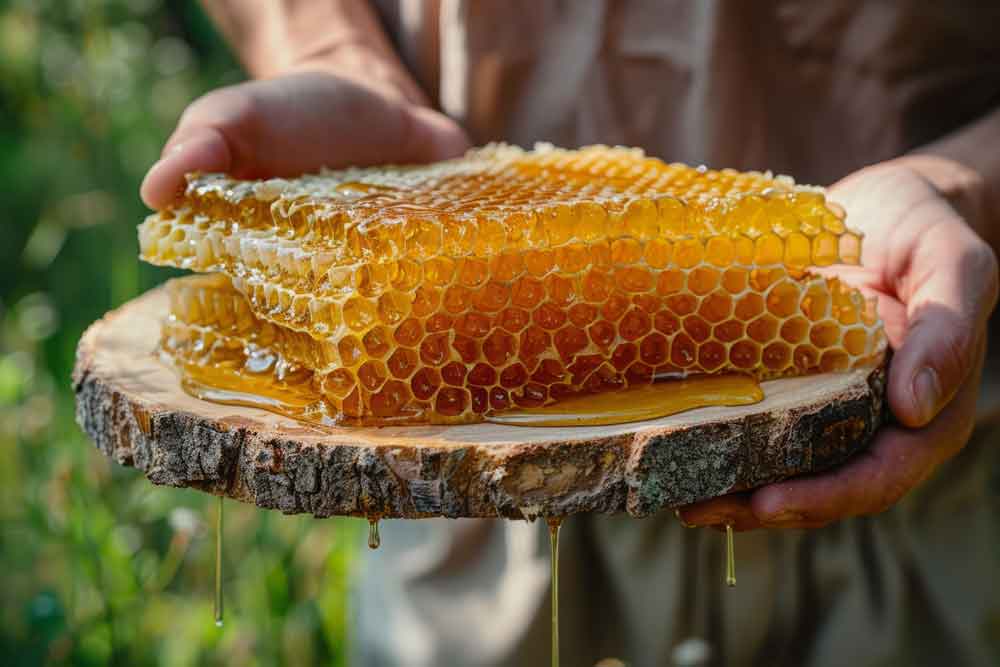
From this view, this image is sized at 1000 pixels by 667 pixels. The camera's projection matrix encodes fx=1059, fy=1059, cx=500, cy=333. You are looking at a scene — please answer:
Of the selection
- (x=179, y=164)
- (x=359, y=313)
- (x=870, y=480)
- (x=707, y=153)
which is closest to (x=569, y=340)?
(x=359, y=313)

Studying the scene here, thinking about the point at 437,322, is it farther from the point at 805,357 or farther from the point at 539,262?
the point at 805,357

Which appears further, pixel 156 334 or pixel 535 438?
A: pixel 156 334

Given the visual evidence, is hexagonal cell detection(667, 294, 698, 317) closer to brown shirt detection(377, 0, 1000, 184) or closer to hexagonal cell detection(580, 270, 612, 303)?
hexagonal cell detection(580, 270, 612, 303)

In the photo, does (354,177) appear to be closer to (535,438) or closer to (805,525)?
(535,438)

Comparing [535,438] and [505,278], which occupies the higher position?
[505,278]

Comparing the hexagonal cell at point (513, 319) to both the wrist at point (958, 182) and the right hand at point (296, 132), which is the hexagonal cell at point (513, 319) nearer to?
the right hand at point (296, 132)

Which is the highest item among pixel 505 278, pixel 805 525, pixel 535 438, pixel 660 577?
pixel 505 278

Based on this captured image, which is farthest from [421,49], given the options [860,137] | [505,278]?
[505,278]
